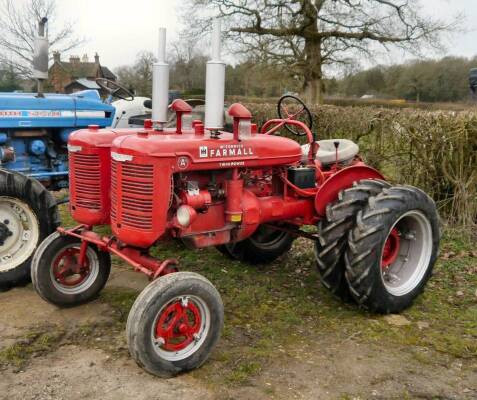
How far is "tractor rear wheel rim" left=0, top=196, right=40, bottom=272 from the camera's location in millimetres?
4422

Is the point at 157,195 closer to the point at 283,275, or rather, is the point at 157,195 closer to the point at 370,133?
the point at 283,275

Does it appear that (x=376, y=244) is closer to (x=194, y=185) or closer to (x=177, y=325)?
(x=194, y=185)

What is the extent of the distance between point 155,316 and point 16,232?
206cm

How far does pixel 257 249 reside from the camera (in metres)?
5.16

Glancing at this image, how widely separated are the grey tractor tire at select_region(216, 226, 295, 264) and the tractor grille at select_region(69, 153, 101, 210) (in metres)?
1.71

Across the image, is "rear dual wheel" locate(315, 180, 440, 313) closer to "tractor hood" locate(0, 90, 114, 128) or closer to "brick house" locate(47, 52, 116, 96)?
"tractor hood" locate(0, 90, 114, 128)

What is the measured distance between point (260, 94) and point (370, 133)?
25702mm

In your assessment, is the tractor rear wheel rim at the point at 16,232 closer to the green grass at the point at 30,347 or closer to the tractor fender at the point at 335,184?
the green grass at the point at 30,347

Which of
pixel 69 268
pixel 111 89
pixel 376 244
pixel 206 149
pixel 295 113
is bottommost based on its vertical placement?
pixel 69 268

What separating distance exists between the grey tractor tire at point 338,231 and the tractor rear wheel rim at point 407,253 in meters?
0.47

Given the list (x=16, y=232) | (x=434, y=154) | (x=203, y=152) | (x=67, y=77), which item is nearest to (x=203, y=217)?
(x=203, y=152)

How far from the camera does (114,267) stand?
5094 mm

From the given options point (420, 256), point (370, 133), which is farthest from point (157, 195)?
point (370, 133)

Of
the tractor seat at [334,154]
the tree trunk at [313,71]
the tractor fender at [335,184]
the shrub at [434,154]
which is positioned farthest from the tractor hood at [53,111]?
the tree trunk at [313,71]
